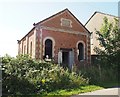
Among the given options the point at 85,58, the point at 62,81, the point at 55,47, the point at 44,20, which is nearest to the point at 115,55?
the point at 85,58

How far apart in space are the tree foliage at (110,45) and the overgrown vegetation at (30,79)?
345 inches

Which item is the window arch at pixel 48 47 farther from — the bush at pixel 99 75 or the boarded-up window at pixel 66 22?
the bush at pixel 99 75

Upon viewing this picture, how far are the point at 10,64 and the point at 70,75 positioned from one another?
479 cm

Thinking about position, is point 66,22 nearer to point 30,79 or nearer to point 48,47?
point 48,47

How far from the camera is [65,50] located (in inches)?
1236

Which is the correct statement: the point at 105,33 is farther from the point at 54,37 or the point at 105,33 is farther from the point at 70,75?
the point at 70,75

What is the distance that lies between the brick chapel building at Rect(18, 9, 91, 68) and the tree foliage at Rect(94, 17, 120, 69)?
2.82 m

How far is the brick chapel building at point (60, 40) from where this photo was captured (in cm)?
2916

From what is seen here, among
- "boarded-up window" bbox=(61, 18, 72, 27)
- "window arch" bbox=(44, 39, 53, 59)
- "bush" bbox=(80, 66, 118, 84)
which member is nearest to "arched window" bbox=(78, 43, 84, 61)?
"boarded-up window" bbox=(61, 18, 72, 27)

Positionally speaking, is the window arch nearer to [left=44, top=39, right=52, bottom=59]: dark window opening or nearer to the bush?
[left=44, top=39, right=52, bottom=59]: dark window opening

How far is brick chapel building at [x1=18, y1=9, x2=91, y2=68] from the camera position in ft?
95.7

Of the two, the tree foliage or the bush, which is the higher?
the tree foliage

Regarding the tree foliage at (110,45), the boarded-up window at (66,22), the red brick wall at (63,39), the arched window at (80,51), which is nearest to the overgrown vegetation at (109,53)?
the tree foliage at (110,45)

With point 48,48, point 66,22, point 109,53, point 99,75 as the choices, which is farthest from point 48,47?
point 99,75
